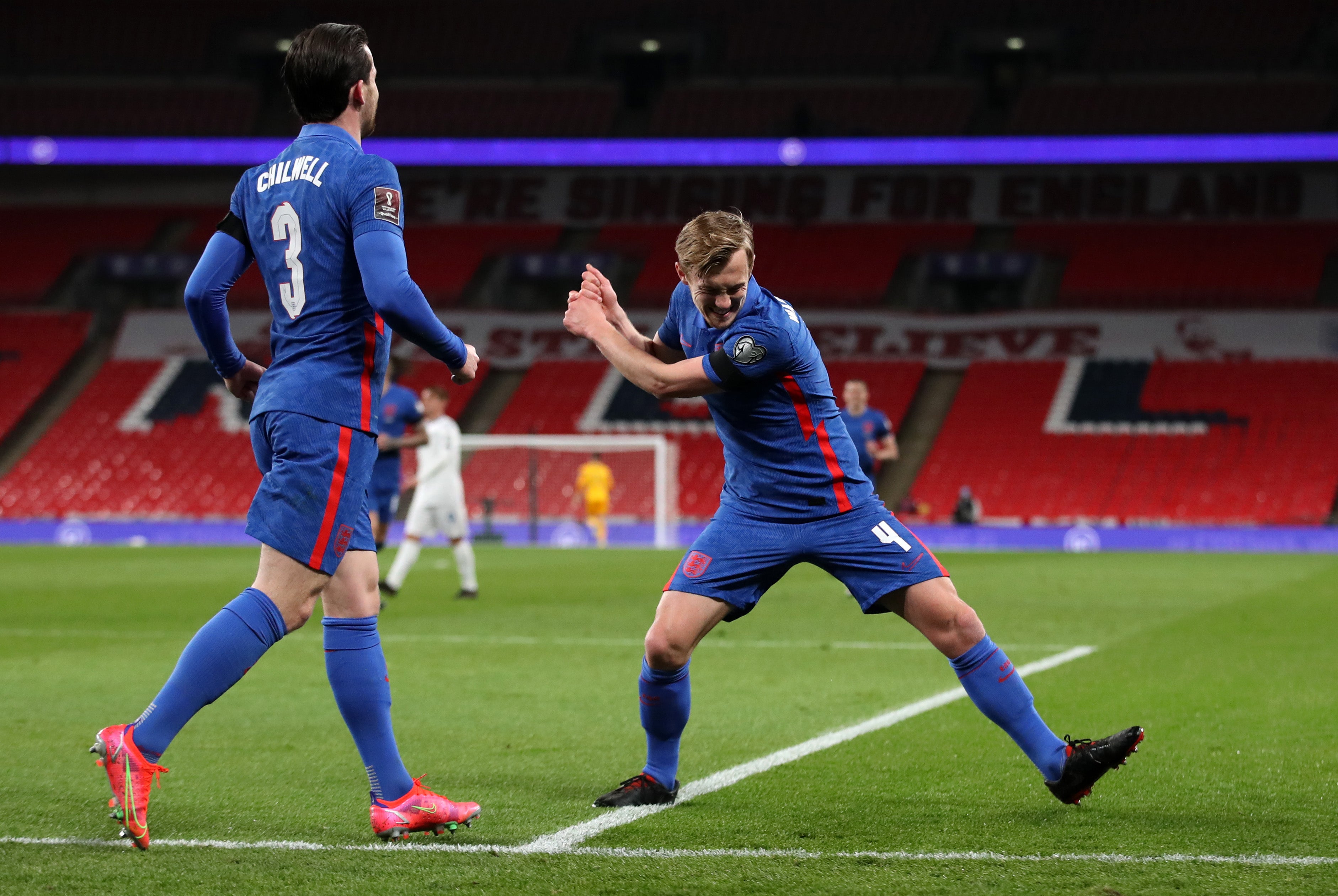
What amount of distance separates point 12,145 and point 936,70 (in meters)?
19.6

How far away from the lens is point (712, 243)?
425cm

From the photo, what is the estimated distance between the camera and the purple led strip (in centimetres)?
2827

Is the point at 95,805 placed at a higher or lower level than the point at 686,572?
lower

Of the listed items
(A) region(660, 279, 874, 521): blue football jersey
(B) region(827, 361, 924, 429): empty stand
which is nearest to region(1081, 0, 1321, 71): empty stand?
(B) region(827, 361, 924, 429): empty stand

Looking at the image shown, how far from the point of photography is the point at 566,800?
477 cm

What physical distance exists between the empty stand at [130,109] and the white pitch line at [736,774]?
1135 inches

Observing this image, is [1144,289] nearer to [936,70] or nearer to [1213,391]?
[1213,391]

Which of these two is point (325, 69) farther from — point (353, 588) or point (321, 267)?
point (353, 588)

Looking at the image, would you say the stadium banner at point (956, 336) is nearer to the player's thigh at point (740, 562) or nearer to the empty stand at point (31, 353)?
the empty stand at point (31, 353)

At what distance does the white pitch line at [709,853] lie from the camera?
3844 millimetres

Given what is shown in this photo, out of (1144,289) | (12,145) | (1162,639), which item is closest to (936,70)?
(1144,289)

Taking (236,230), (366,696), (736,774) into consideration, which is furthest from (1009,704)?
(236,230)

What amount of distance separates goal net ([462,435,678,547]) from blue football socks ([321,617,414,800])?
1954 cm

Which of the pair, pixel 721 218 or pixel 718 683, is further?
pixel 718 683
